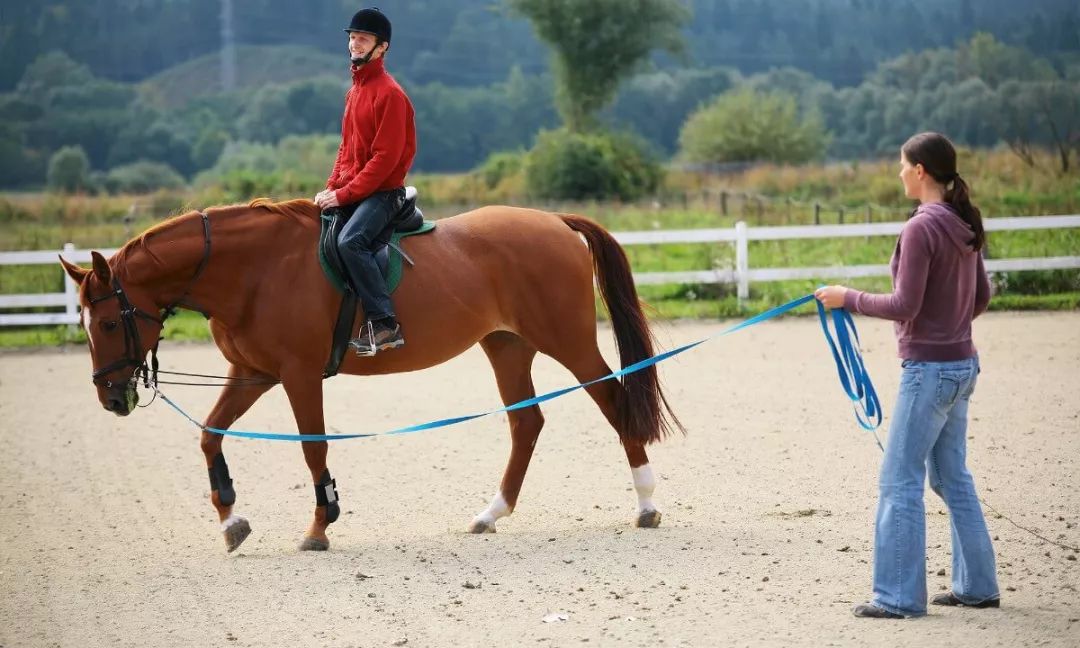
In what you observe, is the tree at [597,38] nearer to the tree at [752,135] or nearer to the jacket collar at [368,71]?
the tree at [752,135]

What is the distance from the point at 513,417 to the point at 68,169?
199 ft

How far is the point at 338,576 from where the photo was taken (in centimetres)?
571

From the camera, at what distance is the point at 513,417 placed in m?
6.89

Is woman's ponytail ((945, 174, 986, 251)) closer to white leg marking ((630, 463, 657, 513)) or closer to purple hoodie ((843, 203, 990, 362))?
purple hoodie ((843, 203, 990, 362))

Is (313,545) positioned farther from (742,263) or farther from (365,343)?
(742,263)

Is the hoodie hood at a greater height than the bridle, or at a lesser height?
greater

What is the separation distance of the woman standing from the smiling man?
2521mm

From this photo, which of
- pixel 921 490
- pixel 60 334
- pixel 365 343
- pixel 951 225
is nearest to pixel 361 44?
pixel 365 343

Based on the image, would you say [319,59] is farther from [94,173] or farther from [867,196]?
[867,196]

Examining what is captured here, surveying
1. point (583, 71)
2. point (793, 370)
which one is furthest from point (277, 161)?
point (793, 370)

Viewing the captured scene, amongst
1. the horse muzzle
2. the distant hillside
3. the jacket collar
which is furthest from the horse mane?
the distant hillside

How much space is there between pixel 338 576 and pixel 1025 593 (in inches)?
120

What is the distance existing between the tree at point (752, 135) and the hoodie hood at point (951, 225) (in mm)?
47954

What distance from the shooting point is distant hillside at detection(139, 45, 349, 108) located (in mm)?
81500
